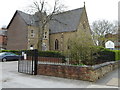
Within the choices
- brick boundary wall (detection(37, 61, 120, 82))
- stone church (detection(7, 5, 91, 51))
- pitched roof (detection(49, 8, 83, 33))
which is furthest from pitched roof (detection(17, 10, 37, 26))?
brick boundary wall (detection(37, 61, 120, 82))

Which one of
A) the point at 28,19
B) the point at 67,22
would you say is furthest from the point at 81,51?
the point at 67,22

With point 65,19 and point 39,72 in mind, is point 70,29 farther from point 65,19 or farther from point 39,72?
point 39,72

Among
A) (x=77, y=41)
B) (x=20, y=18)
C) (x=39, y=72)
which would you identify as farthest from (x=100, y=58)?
(x=20, y=18)

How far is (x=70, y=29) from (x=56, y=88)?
27508 mm

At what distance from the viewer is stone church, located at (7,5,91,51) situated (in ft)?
107

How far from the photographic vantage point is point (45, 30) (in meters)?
35.0

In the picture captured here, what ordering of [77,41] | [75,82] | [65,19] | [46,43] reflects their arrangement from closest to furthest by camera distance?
[75,82], [77,41], [46,43], [65,19]

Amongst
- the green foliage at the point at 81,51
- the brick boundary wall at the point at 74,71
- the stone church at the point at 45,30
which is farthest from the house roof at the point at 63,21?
the brick boundary wall at the point at 74,71

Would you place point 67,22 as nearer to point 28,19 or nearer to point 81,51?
point 28,19

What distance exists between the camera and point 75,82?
7.84 m

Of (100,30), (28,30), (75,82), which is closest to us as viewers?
(75,82)

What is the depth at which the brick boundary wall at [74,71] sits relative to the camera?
314 inches

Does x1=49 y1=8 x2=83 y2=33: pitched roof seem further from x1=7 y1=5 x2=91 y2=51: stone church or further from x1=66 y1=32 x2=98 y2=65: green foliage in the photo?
x1=66 y1=32 x2=98 y2=65: green foliage

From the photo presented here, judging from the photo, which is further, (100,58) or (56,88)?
(100,58)
